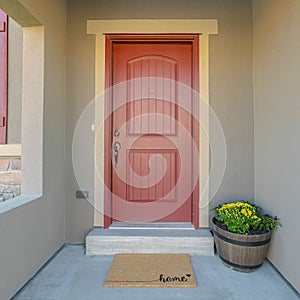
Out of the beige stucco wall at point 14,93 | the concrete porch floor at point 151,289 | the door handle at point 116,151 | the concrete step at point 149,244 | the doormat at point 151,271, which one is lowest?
the concrete porch floor at point 151,289

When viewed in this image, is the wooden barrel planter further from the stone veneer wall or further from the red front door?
the stone veneer wall

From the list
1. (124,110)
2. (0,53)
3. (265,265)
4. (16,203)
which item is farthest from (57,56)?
(265,265)

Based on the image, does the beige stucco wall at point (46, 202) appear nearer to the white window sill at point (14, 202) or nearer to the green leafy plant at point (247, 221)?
the white window sill at point (14, 202)

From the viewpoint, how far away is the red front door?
275cm

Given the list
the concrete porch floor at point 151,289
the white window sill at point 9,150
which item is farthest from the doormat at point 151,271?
the white window sill at point 9,150

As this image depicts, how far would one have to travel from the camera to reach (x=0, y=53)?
2.57 metres

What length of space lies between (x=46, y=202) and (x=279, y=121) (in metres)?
1.94

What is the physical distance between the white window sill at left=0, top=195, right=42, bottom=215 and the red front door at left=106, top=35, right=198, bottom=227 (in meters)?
0.85

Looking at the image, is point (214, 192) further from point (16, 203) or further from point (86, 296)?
point (16, 203)

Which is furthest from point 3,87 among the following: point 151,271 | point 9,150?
point 151,271

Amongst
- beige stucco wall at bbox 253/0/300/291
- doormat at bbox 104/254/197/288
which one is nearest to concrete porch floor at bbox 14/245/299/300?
doormat at bbox 104/254/197/288

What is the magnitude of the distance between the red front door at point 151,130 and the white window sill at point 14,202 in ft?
2.79

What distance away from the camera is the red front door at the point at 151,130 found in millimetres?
2752

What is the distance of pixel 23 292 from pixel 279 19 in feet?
8.68
